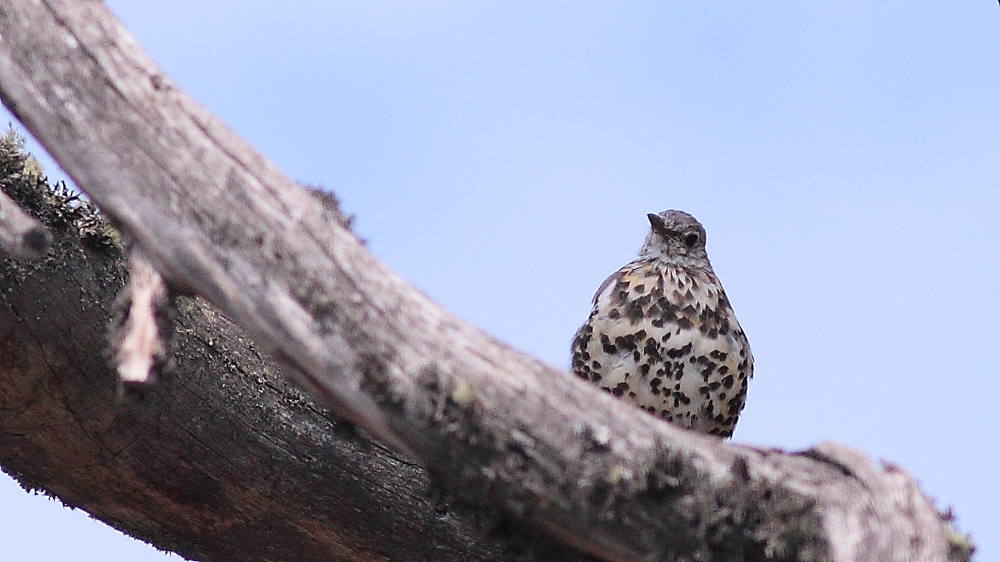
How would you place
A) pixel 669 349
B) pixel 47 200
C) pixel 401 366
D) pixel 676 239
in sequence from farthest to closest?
pixel 676 239, pixel 669 349, pixel 47 200, pixel 401 366

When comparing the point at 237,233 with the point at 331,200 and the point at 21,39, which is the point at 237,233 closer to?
the point at 331,200

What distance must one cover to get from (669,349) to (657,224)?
112 cm

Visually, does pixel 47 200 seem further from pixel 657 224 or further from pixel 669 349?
pixel 657 224

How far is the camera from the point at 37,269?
3.95m

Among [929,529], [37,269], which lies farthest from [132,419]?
[929,529]

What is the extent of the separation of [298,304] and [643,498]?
3.10 ft

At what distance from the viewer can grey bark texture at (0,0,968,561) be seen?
2920mm

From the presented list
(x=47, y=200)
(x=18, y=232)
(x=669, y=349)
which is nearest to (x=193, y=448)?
(x=47, y=200)

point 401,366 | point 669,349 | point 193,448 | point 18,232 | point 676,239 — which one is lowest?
point 193,448

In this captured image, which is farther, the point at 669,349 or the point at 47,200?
the point at 669,349

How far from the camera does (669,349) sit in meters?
5.50

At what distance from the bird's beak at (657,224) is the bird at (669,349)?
16.9 inches

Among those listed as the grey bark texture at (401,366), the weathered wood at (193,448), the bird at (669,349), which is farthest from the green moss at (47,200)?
the bird at (669,349)

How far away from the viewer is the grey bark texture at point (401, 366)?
292 cm
